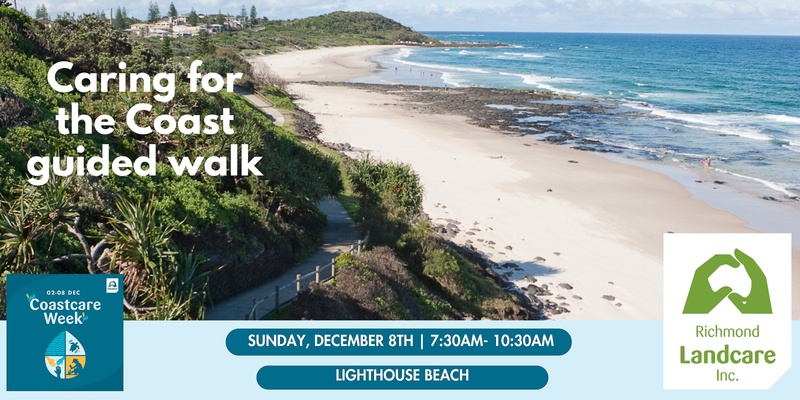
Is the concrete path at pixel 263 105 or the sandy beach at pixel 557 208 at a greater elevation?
the concrete path at pixel 263 105

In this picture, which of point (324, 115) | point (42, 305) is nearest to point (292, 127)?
point (324, 115)

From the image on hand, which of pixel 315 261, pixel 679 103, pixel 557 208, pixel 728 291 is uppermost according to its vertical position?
pixel 679 103

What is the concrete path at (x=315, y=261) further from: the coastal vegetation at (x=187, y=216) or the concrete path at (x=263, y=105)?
the concrete path at (x=263, y=105)

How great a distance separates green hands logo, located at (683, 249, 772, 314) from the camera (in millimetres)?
8570

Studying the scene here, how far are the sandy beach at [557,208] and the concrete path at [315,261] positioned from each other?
4.66m

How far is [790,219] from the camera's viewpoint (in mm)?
26000

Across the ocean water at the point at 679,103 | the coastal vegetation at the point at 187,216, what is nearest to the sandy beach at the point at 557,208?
the coastal vegetation at the point at 187,216

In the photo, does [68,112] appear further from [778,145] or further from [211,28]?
[211,28]

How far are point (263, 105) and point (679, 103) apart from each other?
123 feet

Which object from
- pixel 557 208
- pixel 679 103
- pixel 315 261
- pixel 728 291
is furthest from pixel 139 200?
pixel 679 103

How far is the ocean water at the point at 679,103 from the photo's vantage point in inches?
1499

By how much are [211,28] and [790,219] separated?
157 metres

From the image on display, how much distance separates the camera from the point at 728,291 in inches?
343

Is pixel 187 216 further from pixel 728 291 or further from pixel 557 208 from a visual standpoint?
pixel 557 208
